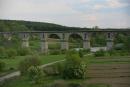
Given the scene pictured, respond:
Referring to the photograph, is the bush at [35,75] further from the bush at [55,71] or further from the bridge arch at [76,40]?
the bridge arch at [76,40]

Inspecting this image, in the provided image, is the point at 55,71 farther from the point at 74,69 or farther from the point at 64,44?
the point at 64,44

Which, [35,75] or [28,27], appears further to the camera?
[28,27]

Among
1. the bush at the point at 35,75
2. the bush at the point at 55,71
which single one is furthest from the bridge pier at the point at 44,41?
the bush at the point at 35,75

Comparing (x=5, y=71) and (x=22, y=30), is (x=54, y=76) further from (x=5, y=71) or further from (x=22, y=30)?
(x=22, y=30)

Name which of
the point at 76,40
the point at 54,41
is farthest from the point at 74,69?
the point at 54,41

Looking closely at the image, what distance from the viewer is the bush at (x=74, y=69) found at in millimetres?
9828

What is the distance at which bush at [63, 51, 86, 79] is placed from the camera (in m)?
9.83

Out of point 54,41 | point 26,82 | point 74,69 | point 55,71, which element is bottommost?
point 26,82

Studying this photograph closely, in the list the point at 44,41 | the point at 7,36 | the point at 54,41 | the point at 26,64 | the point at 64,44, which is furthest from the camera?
the point at 54,41

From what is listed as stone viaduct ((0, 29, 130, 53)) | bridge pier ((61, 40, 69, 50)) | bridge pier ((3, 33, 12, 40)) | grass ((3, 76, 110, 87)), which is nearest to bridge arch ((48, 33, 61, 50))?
stone viaduct ((0, 29, 130, 53))

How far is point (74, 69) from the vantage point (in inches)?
391

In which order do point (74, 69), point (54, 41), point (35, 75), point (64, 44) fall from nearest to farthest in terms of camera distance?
point (35, 75) → point (74, 69) → point (64, 44) → point (54, 41)

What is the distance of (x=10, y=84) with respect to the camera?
9.24 meters

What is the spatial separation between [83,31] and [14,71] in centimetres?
1341
